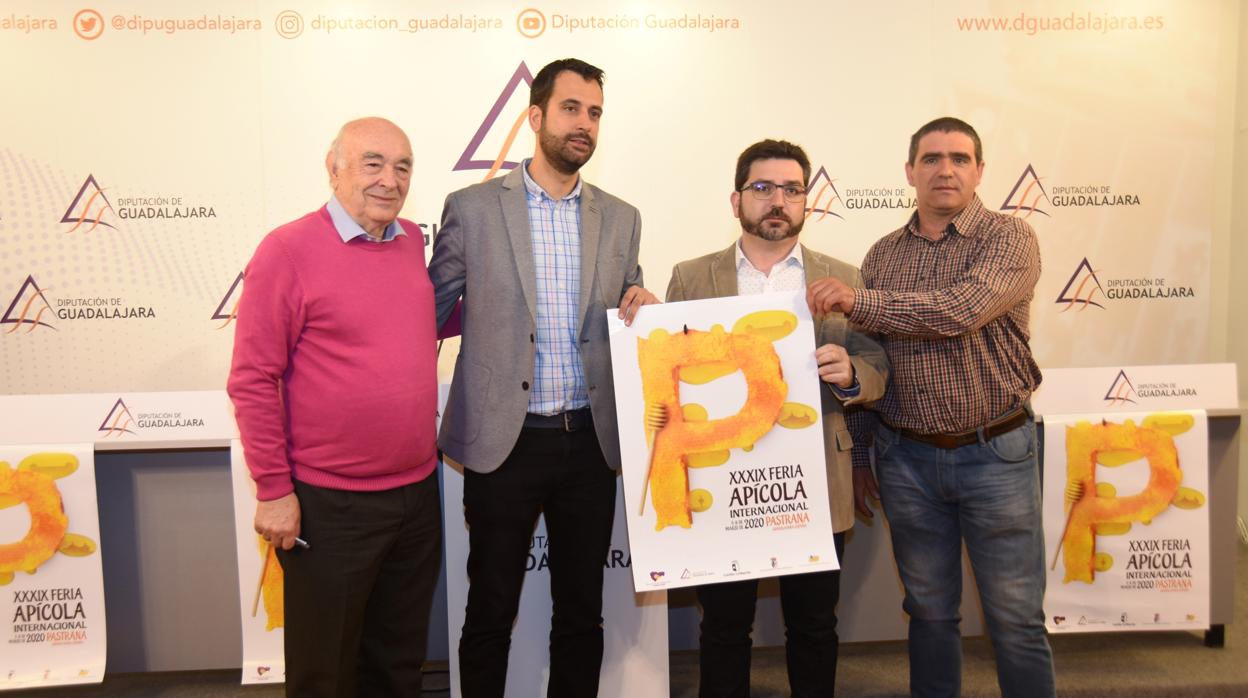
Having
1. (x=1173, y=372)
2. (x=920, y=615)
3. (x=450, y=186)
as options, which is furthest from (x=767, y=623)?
(x=450, y=186)

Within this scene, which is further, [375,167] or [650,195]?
[650,195]

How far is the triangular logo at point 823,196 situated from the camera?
3955 millimetres

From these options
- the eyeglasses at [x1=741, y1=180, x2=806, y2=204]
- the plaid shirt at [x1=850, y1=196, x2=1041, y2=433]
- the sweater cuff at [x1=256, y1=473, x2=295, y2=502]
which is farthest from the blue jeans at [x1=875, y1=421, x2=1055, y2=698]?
the sweater cuff at [x1=256, y1=473, x2=295, y2=502]

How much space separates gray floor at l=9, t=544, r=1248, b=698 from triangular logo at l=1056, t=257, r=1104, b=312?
1770 mm

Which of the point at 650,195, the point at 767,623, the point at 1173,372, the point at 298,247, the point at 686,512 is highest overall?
the point at 650,195

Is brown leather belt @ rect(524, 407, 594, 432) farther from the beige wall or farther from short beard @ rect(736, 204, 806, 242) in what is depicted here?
the beige wall

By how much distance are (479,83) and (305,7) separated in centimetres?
95

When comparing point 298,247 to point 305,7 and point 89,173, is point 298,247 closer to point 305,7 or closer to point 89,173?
point 305,7

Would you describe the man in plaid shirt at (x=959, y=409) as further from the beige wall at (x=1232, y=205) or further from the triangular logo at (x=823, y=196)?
A: the beige wall at (x=1232, y=205)

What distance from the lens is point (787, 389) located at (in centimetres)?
201

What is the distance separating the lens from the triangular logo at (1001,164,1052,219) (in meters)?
4.00

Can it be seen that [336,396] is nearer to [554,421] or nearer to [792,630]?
[554,421]

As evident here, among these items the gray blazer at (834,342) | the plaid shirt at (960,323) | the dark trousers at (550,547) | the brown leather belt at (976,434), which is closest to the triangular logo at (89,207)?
the dark trousers at (550,547)

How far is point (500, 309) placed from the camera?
6.53ft
